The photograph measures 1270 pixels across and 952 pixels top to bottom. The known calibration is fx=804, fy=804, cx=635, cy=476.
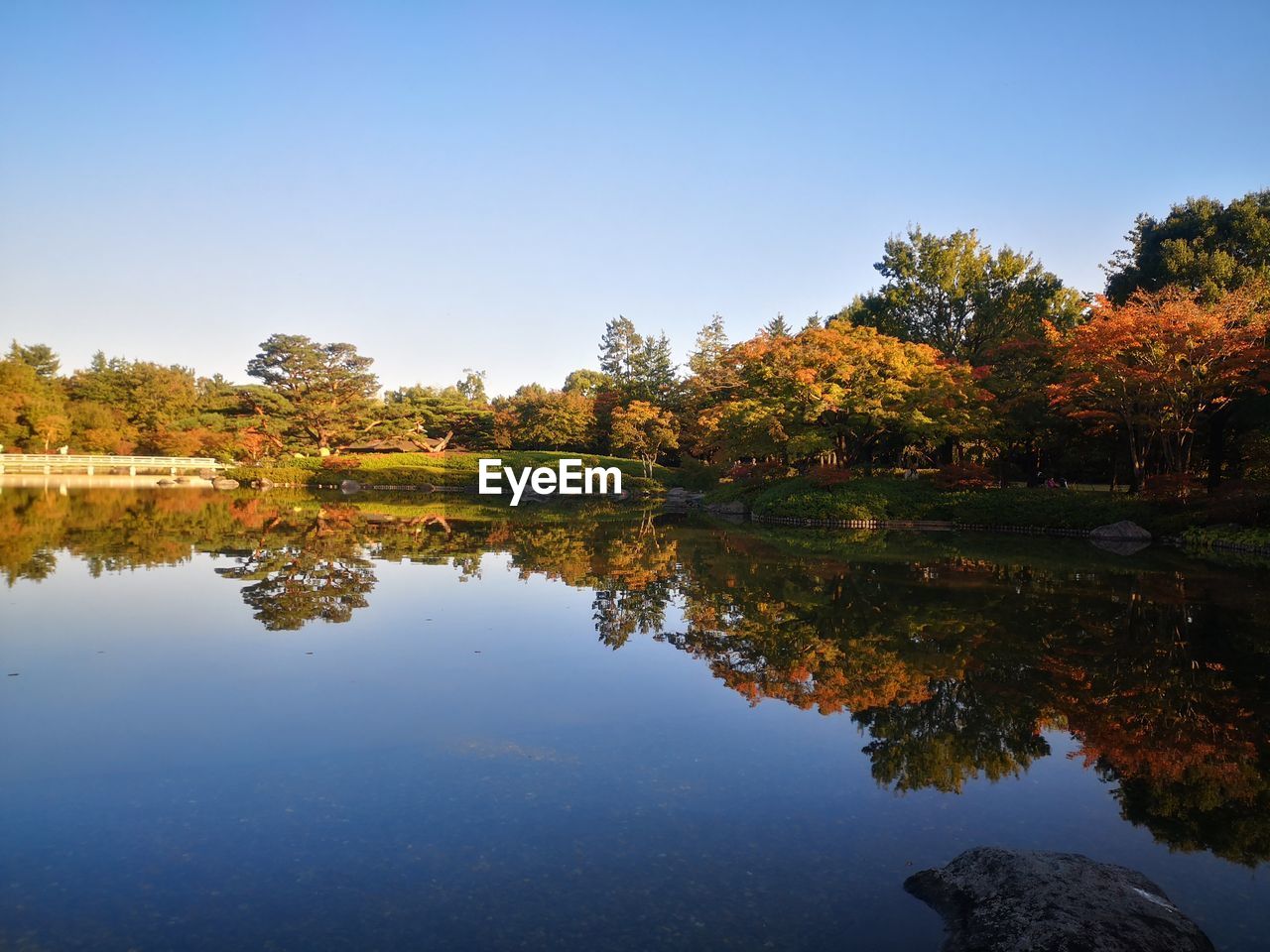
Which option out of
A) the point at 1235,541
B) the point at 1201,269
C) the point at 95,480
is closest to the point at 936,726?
the point at 1235,541

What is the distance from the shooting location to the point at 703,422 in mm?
36281

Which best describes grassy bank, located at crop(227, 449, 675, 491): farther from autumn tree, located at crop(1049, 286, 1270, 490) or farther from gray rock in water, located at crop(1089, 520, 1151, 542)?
autumn tree, located at crop(1049, 286, 1270, 490)

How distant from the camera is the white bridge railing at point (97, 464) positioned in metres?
40.8

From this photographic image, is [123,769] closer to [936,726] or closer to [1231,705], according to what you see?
[936,726]

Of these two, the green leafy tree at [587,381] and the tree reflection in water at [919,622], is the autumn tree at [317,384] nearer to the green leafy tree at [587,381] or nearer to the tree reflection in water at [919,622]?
the green leafy tree at [587,381]

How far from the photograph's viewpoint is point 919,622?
10453 millimetres

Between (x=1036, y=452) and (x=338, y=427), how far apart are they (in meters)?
34.8

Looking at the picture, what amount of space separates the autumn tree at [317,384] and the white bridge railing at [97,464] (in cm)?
510

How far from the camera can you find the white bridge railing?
4078cm

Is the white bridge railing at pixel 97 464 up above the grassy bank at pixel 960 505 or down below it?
above

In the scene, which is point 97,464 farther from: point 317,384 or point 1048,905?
point 1048,905

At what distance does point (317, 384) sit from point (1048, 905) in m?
46.4

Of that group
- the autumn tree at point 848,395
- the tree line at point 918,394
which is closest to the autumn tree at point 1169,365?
the tree line at point 918,394

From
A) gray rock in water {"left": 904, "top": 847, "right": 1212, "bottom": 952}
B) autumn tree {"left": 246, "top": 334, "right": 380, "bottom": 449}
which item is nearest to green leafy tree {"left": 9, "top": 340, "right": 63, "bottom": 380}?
autumn tree {"left": 246, "top": 334, "right": 380, "bottom": 449}
